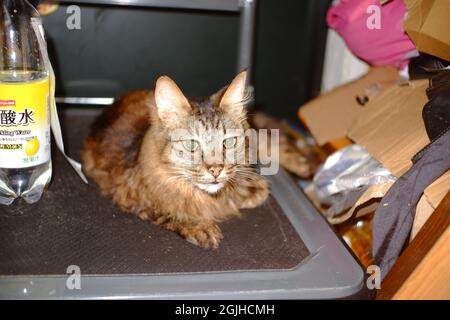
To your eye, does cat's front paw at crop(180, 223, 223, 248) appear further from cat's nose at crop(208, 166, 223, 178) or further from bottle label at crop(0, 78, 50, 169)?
bottle label at crop(0, 78, 50, 169)

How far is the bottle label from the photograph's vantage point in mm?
1230

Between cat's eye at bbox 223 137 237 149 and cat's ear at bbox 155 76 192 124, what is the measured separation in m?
0.13

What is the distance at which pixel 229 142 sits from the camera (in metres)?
1.26

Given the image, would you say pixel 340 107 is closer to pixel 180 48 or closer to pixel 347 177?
pixel 347 177

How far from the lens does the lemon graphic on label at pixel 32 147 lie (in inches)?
50.7

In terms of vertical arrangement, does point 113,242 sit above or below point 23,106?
below

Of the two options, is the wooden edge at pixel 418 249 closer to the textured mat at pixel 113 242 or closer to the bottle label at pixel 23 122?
the textured mat at pixel 113 242

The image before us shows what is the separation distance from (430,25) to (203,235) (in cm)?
87

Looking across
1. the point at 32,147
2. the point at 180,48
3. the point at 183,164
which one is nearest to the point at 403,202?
the point at 183,164

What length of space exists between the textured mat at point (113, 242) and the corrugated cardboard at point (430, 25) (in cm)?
67

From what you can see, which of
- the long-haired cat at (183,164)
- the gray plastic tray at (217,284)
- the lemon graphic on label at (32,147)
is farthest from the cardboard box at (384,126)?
the lemon graphic on label at (32,147)
